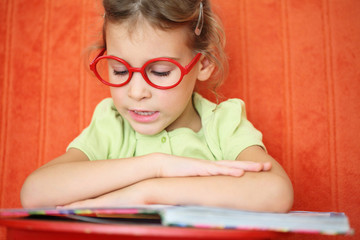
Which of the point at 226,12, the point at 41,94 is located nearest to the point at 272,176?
the point at 226,12

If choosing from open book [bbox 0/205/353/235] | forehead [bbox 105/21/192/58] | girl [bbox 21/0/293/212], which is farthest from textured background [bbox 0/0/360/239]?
open book [bbox 0/205/353/235]

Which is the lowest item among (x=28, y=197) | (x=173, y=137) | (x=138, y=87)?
(x=28, y=197)

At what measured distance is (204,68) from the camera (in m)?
1.11

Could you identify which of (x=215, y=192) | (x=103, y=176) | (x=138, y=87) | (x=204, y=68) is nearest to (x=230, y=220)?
(x=215, y=192)

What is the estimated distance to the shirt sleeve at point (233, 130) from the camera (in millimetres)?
985

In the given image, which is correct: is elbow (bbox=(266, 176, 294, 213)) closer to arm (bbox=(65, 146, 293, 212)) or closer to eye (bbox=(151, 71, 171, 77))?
arm (bbox=(65, 146, 293, 212))

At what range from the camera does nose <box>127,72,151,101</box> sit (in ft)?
3.03

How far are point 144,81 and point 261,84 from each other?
513 mm

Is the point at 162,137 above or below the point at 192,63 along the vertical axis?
below

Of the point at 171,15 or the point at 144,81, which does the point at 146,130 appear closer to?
the point at 144,81

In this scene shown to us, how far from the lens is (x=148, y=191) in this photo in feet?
2.47

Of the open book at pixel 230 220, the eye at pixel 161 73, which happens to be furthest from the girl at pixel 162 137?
the open book at pixel 230 220

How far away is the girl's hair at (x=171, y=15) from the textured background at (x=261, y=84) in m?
0.26

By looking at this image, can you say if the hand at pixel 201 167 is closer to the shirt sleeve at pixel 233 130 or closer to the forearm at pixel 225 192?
the forearm at pixel 225 192
